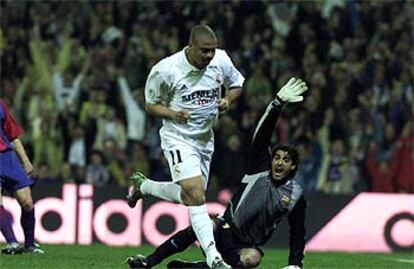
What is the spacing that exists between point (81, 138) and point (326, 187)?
371cm

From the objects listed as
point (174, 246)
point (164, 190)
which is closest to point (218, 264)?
point (174, 246)

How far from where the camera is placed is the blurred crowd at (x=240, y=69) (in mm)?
20172

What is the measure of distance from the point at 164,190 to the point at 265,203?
114cm

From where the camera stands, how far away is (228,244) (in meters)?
11.6

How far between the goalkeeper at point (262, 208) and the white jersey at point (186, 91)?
0.62 m

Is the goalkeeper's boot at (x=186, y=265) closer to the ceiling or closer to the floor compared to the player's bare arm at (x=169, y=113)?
closer to the floor

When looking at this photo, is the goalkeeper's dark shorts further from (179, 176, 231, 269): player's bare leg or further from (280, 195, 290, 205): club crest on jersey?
(280, 195, 290, 205): club crest on jersey

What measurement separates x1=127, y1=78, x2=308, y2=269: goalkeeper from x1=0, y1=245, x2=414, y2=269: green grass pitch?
96cm

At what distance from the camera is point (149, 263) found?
38.5 ft

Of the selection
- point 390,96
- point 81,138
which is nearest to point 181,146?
point 81,138

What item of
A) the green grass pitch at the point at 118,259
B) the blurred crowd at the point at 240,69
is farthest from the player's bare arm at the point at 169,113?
the blurred crowd at the point at 240,69

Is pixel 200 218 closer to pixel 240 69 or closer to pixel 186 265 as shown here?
pixel 186 265

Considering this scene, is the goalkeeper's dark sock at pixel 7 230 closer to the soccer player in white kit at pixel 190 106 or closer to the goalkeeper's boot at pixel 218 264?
the soccer player in white kit at pixel 190 106

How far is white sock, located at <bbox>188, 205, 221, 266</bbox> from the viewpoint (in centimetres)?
1120
